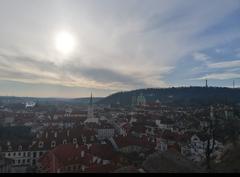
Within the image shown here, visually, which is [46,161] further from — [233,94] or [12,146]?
[233,94]

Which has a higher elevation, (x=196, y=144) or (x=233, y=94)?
(x=233, y=94)

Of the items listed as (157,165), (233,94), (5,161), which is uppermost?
(233,94)

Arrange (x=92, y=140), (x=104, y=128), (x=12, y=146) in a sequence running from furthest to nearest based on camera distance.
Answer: (x=104, y=128)
(x=92, y=140)
(x=12, y=146)

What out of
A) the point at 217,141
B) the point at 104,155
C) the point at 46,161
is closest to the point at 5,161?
the point at 46,161

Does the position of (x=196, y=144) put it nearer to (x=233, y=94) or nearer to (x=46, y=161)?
(x=46, y=161)

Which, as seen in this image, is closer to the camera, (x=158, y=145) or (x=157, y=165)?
(x=157, y=165)

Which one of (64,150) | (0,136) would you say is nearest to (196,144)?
(64,150)
